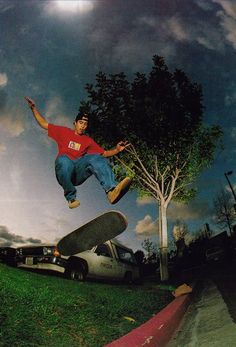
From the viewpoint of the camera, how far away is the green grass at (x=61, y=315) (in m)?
3.69

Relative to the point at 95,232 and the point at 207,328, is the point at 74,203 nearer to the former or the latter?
the point at 95,232

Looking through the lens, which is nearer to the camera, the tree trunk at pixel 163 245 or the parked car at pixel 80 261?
the parked car at pixel 80 261

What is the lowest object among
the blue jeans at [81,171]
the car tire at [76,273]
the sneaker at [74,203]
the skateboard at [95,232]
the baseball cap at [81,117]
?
the car tire at [76,273]

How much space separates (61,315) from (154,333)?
1.37 m

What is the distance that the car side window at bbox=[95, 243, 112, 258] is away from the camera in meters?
11.5

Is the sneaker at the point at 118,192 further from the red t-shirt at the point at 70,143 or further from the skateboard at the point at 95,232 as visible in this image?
the red t-shirt at the point at 70,143

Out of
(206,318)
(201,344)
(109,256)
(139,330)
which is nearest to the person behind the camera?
(201,344)

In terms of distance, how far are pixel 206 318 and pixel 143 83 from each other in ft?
40.8

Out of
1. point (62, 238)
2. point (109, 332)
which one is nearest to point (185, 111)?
point (62, 238)

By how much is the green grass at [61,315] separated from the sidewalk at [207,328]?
0.70 m

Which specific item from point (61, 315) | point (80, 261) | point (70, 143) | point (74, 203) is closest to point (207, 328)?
point (61, 315)

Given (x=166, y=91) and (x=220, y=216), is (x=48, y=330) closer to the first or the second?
(x=166, y=91)

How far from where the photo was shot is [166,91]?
1535 cm

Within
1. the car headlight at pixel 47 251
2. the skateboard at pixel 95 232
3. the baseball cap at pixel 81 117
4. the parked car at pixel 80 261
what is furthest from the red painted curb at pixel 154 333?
the car headlight at pixel 47 251
